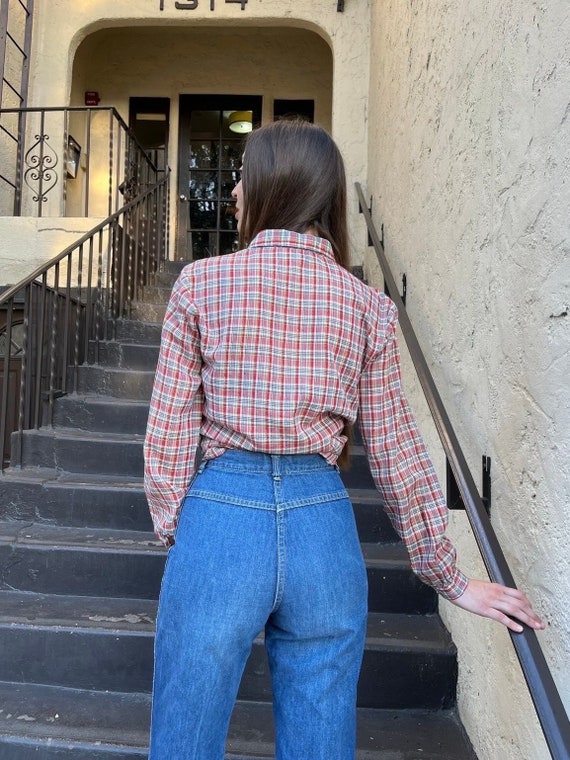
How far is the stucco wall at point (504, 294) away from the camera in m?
1.15

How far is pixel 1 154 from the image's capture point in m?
5.25

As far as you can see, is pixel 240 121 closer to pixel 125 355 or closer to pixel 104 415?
pixel 125 355

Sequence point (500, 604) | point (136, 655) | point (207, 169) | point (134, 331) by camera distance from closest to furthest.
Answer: point (500, 604), point (136, 655), point (134, 331), point (207, 169)

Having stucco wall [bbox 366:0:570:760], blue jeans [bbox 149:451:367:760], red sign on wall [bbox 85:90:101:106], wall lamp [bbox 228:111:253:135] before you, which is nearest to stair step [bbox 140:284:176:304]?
stucco wall [bbox 366:0:570:760]

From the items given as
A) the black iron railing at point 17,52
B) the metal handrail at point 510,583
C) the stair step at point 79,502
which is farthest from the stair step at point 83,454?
the black iron railing at point 17,52

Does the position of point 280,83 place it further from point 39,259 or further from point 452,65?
point 452,65

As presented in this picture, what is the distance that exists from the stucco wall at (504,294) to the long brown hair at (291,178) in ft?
1.54

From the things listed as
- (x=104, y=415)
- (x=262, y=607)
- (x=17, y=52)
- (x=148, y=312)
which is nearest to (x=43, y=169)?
(x=17, y=52)

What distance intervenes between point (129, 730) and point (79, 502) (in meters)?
1.13

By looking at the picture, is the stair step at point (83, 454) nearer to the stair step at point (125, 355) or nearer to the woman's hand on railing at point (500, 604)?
the stair step at point (125, 355)

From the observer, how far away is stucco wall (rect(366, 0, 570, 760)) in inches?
45.4

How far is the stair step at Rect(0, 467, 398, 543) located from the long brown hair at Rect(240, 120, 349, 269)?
1779 millimetres

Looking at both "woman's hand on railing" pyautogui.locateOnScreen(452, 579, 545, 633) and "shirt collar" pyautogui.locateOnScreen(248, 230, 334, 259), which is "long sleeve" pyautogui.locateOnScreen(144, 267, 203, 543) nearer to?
"shirt collar" pyautogui.locateOnScreen(248, 230, 334, 259)

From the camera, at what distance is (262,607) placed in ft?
2.89
